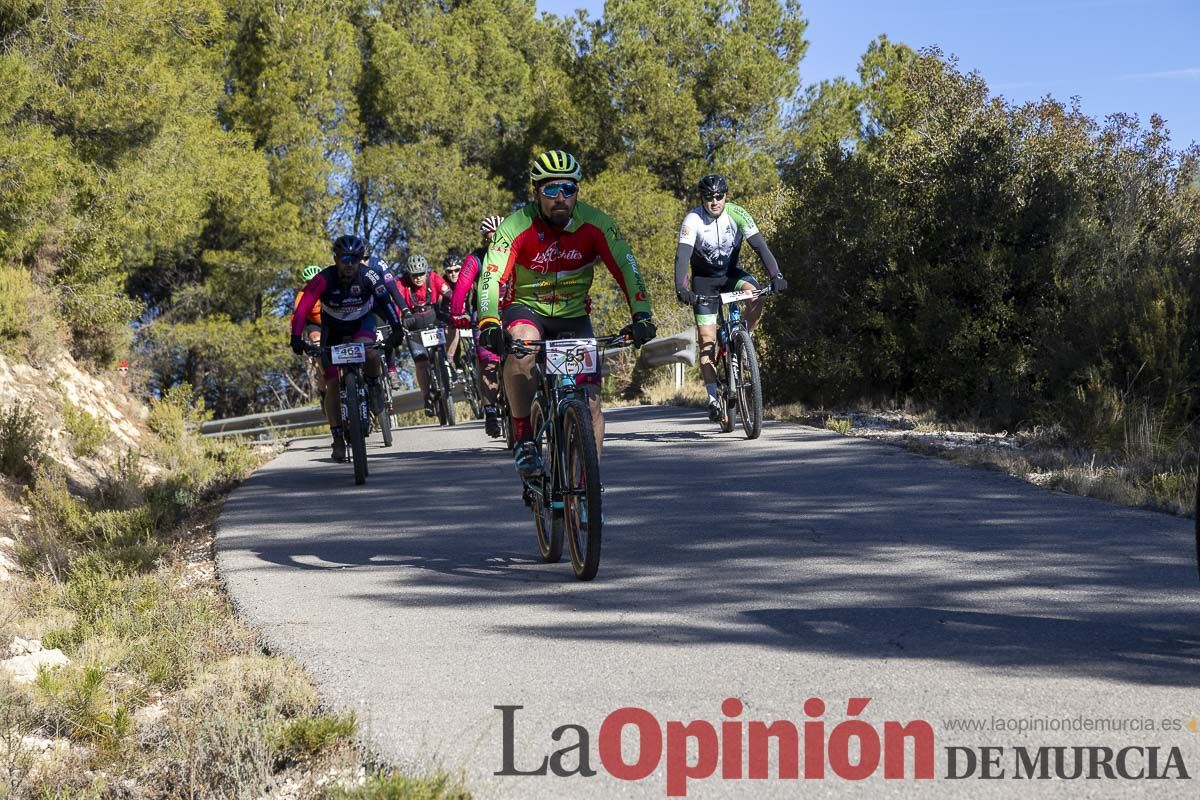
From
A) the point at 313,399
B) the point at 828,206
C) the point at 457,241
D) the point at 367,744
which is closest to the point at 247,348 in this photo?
the point at 313,399

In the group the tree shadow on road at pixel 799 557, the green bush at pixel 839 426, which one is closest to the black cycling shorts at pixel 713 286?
the tree shadow on road at pixel 799 557

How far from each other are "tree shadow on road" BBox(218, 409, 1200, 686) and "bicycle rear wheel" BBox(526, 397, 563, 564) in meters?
0.12

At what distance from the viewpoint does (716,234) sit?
13.1m

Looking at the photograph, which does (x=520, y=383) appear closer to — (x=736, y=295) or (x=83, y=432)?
(x=736, y=295)

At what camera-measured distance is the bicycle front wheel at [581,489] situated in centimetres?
689

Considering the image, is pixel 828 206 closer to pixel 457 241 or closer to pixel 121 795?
pixel 121 795

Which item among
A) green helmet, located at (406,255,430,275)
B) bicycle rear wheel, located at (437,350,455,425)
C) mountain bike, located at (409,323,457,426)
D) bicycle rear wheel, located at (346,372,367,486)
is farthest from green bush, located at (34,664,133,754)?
bicycle rear wheel, located at (437,350,455,425)

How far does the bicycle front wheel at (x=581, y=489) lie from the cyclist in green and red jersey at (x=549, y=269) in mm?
539

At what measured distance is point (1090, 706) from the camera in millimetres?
4664

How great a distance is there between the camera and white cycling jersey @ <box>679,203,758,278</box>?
13.0 meters

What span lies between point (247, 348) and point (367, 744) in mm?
33244

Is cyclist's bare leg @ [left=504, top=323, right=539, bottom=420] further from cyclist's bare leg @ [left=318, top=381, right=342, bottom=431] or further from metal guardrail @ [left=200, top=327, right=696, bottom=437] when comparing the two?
metal guardrail @ [left=200, top=327, right=696, bottom=437]

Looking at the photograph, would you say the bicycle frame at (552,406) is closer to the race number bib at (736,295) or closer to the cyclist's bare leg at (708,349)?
the race number bib at (736,295)

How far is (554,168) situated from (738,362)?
18.1ft
